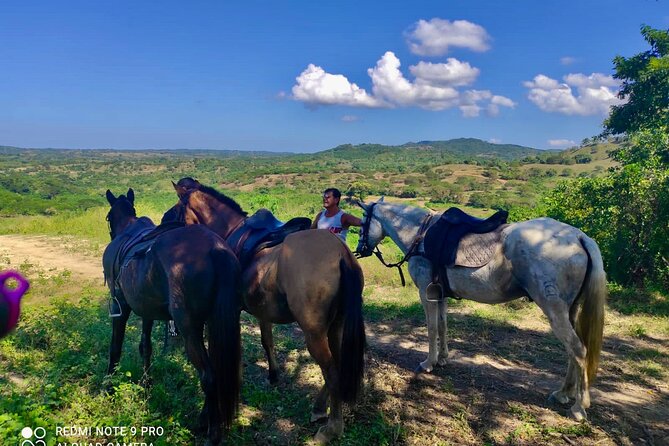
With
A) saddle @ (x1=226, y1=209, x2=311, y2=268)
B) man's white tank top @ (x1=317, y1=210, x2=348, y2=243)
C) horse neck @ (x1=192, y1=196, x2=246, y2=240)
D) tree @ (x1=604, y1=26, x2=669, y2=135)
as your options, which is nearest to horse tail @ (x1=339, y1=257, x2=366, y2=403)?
saddle @ (x1=226, y1=209, x2=311, y2=268)

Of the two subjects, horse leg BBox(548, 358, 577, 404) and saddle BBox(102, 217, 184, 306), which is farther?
horse leg BBox(548, 358, 577, 404)

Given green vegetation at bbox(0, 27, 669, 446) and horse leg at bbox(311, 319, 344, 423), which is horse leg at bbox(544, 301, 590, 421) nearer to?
green vegetation at bbox(0, 27, 669, 446)

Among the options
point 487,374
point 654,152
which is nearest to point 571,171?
point 654,152

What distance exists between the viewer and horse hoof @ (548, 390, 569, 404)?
432 centimetres

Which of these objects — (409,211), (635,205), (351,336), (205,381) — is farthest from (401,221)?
(635,205)

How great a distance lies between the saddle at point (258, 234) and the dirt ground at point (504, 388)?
5.98 feet

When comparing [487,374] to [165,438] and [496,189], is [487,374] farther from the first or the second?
[496,189]

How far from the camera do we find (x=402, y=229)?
520cm

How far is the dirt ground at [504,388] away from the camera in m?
3.77

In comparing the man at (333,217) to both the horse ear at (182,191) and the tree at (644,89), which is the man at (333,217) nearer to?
the horse ear at (182,191)

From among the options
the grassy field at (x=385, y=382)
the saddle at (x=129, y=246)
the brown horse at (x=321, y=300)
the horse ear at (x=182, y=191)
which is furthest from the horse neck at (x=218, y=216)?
the grassy field at (x=385, y=382)

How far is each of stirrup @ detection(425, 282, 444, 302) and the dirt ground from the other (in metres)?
0.94

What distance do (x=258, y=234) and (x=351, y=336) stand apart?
55.3 inches

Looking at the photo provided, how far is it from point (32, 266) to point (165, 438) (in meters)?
9.48
